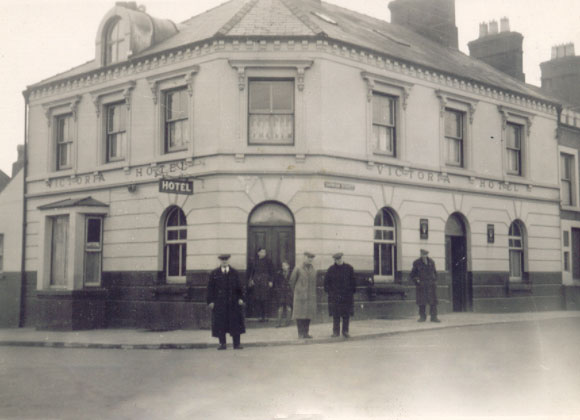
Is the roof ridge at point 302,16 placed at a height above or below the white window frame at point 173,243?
above

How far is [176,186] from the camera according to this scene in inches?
670

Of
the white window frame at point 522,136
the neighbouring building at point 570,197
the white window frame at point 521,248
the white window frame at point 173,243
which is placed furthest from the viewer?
the neighbouring building at point 570,197

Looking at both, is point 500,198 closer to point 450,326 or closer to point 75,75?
point 450,326

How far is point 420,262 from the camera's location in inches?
→ 709

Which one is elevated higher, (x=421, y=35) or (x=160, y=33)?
(x=421, y=35)

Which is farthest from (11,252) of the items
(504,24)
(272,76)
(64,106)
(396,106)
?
(504,24)

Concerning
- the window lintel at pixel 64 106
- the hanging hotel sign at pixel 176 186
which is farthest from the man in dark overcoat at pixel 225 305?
the window lintel at pixel 64 106

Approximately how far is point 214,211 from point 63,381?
8256mm

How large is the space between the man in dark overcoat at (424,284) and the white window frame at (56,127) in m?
11.1

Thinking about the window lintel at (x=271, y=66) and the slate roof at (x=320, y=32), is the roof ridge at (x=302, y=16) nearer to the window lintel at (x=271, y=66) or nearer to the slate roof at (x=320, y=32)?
the slate roof at (x=320, y=32)

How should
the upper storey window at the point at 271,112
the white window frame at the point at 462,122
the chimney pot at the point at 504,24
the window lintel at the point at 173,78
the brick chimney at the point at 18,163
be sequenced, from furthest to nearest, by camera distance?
the brick chimney at the point at 18,163, the chimney pot at the point at 504,24, the white window frame at the point at 462,122, the window lintel at the point at 173,78, the upper storey window at the point at 271,112

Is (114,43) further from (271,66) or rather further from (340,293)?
(340,293)

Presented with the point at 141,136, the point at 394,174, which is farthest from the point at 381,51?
the point at 141,136

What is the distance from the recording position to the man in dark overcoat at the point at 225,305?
1343 cm
